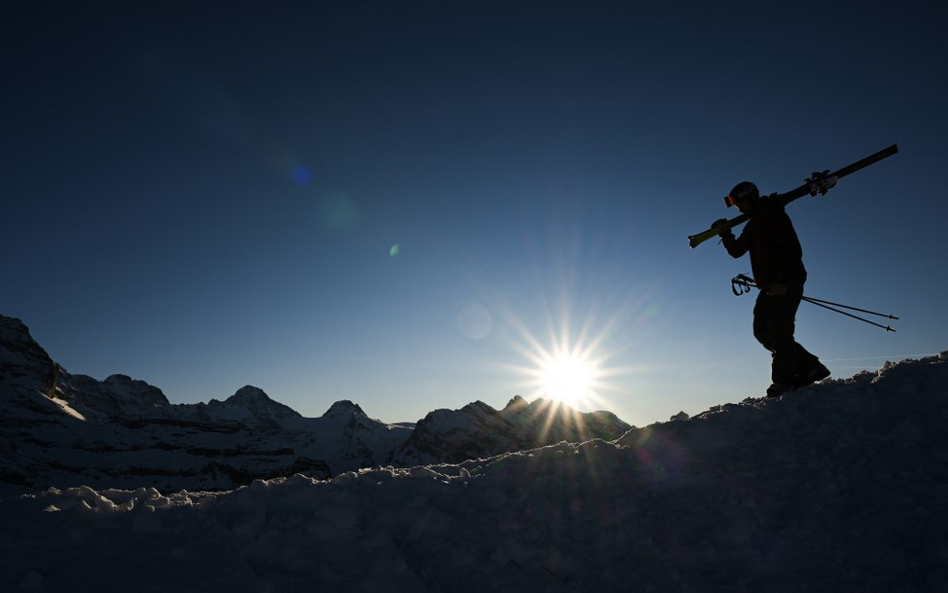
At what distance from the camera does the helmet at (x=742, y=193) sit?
355 inches

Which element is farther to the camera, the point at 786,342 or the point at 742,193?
the point at 742,193

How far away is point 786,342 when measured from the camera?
8375mm

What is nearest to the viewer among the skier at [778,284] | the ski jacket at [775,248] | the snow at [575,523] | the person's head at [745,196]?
the snow at [575,523]

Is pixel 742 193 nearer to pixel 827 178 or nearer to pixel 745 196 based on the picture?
pixel 745 196

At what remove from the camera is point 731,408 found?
700 cm

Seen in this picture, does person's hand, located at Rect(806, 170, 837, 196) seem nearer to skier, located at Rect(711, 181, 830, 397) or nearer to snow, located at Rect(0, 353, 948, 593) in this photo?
skier, located at Rect(711, 181, 830, 397)

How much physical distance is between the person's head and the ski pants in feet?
5.57

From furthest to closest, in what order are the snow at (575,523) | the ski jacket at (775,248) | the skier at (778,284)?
the ski jacket at (775,248) → the skier at (778,284) → the snow at (575,523)

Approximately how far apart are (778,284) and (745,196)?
177cm

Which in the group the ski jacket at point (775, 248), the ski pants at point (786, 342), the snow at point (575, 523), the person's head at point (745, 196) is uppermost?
the person's head at point (745, 196)

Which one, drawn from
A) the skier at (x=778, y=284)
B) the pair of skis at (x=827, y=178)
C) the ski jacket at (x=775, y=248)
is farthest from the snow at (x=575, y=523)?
the pair of skis at (x=827, y=178)

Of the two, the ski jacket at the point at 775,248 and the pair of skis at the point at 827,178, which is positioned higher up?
the pair of skis at the point at 827,178

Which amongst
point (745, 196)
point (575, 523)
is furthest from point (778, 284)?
point (575, 523)

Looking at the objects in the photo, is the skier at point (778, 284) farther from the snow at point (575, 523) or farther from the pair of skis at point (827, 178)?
the snow at point (575, 523)
